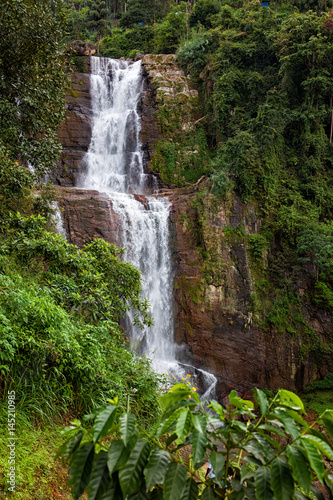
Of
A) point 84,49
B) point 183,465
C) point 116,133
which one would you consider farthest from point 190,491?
point 84,49

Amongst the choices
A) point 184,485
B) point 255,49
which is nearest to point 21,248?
point 184,485

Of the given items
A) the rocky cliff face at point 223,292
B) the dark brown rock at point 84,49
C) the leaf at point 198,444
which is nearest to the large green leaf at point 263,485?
the leaf at point 198,444

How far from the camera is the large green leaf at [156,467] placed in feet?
4.06

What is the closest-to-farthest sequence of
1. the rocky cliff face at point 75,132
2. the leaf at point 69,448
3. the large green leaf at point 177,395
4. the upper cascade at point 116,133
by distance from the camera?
the leaf at point 69,448
the large green leaf at point 177,395
the rocky cliff face at point 75,132
the upper cascade at point 116,133

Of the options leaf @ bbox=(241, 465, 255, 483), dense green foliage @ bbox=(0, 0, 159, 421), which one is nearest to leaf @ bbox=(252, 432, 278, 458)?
leaf @ bbox=(241, 465, 255, 483)

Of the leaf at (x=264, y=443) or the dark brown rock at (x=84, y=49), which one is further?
the dark brown rock at (x=84, y=49)

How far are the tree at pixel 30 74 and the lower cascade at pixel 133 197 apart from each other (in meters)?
5.38

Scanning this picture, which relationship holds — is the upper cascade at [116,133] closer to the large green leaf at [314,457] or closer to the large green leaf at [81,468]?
the large green leaf at [81,468]

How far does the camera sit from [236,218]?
14906mm

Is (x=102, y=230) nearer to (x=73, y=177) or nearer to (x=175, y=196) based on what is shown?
(x=175, y=196)

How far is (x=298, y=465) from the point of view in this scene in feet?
3.90

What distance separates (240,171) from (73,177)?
28.4ft

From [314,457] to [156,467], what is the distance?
1.90 ft

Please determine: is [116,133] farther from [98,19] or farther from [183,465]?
[98,19]
